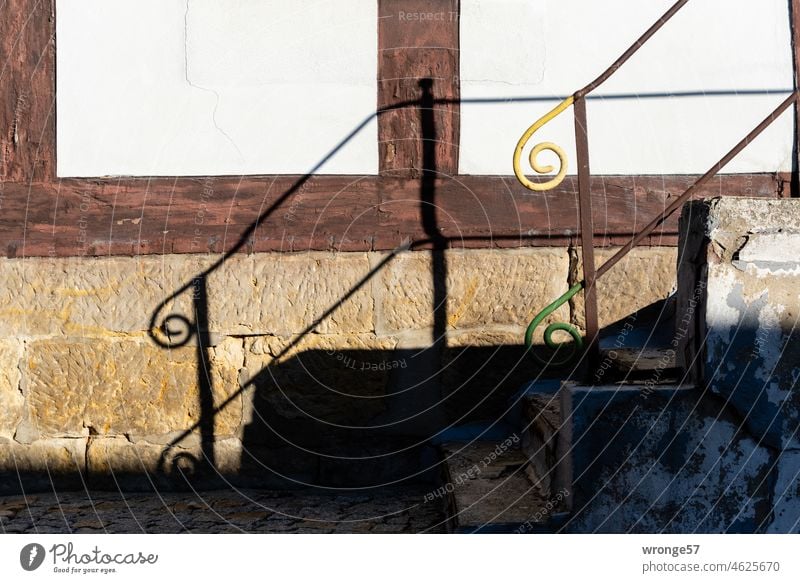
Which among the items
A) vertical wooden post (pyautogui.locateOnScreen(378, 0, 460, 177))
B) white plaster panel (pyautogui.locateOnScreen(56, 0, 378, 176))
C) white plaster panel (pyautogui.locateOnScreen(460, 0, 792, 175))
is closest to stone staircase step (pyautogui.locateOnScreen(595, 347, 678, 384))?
white plaster panel (pyautogui.locateOnScreen(460, 0, 792, 175))

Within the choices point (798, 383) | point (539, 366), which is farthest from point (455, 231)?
point (798, 383)

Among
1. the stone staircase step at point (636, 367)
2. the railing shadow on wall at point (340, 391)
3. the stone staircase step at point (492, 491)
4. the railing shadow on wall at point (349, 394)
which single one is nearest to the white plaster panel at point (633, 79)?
the railing shadow on wall at point (349, 394)

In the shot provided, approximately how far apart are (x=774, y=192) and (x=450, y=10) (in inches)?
62.0

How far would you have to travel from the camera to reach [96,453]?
13.6 ft

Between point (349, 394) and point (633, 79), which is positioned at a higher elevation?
point (633, 79)

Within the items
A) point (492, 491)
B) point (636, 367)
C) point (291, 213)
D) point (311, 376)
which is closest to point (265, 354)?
point (311, 376)

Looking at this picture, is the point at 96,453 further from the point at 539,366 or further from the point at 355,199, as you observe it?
the point at 539,366

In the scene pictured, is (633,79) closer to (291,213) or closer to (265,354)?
(291,213)

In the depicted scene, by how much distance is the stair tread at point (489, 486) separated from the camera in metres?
3.08

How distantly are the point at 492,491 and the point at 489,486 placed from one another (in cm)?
6

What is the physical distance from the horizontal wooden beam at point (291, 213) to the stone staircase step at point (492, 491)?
0.87 meters

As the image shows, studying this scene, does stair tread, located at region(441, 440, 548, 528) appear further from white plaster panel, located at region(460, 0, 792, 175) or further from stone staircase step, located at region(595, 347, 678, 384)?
white plaster panel, located at region(460, 0, 792, 175)

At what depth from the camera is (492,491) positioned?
3354 millimetres

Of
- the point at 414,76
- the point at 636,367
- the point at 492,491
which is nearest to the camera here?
the point at 636,367
